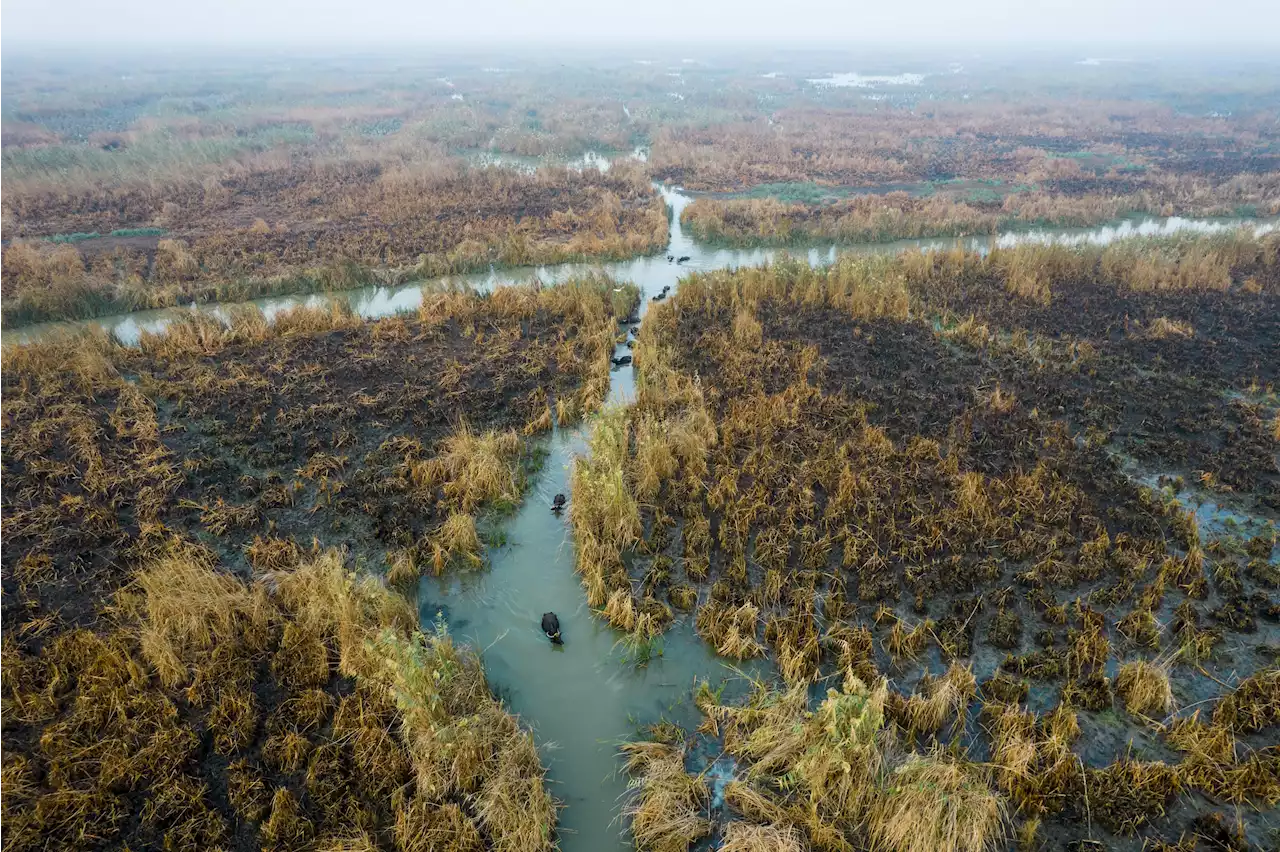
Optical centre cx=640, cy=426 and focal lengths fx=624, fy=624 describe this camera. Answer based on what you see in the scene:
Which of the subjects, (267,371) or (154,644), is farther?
(267,371)

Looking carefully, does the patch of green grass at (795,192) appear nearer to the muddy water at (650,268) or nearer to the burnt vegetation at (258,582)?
the muddy water at (650,268)

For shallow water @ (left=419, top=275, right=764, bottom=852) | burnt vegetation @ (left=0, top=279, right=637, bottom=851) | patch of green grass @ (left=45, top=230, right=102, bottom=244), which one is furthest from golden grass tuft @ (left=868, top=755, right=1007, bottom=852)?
patch of green grass @ (left=45, top=230, right=102, bottom=244)

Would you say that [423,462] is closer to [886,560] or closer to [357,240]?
[886,560]

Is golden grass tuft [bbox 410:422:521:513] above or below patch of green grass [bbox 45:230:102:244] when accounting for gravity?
below

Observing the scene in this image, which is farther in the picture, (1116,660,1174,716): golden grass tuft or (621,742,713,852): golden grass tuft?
(1116,660,1174,716): golden grass tuft

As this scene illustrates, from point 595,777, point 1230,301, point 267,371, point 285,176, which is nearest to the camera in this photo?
point 595,777

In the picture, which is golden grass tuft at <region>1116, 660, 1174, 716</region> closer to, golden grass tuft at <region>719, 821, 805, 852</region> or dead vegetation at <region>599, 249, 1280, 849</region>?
dead vegetation at <region>599, 249, 1280, 849</region>

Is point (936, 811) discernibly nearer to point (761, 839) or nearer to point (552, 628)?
point (761, 839)

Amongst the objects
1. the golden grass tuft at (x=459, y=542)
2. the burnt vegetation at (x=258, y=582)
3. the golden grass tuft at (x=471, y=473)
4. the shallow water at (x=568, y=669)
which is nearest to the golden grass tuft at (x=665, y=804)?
the shallow water at (x=568, y=669)

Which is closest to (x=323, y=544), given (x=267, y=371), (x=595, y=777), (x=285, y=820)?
(x=285, y=820)
